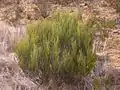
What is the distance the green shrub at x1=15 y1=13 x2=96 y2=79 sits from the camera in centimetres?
420

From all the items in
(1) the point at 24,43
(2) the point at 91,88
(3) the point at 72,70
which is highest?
(1) the point at 24,43

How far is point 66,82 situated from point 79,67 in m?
0.34

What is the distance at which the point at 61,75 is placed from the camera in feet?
14.2

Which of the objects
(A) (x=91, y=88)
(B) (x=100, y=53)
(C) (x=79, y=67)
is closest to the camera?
(C) (x=79, y=67)

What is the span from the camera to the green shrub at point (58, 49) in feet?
13.8

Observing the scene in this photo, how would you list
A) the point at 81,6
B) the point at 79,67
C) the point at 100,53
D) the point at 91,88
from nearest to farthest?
the point at 79,67
the point at 91,88
the point at 100,53
the point at 81,6

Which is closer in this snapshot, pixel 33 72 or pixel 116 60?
pixel 33 72

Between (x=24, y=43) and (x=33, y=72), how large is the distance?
34 cm

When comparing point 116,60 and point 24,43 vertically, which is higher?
point 24,43

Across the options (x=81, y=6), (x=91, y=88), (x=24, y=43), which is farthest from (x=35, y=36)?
(x=81, y=6)

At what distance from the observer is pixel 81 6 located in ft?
28.1

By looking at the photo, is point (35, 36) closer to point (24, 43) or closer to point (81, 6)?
point (24, 43)

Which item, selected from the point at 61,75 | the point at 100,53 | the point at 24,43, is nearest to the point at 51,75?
the point at 61,75

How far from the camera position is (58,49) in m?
4.22
